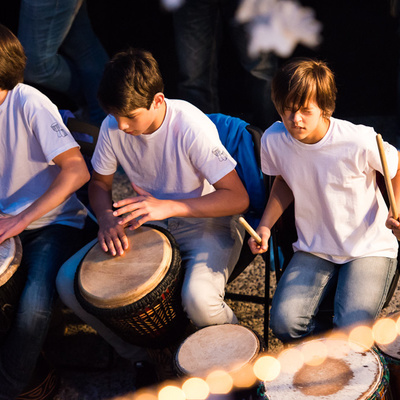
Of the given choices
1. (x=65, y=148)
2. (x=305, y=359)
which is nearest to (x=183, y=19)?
(x=65, y=148)

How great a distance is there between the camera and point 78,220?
8.20ft

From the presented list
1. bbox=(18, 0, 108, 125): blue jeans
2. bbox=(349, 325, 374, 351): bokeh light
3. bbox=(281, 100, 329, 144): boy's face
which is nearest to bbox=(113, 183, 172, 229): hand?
bbox=(281, 100, 329, 144): boy's face

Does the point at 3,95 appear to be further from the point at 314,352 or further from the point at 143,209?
the point at 314,352

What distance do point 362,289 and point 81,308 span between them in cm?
105

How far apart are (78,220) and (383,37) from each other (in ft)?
8.14

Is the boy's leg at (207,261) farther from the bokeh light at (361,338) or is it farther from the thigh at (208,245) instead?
the bokeh light at (361,338)

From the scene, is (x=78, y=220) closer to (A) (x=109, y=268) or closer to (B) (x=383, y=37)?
(A) (x=109, y=268)

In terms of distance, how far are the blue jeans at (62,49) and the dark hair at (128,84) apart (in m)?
1.31

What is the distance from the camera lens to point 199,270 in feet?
6.97

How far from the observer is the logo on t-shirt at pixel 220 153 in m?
2.15

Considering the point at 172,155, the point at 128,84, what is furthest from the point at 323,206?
the point at 128,84

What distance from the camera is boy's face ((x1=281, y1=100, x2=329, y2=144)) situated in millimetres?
1890

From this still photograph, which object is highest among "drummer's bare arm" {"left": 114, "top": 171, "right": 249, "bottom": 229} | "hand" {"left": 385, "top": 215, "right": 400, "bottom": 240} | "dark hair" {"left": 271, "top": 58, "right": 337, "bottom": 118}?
"dark hair" {"left": 271, "top": 58, "right": 337, "bottom": 118}

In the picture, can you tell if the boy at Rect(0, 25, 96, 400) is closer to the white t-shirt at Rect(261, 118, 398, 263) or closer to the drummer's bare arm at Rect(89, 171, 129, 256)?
the drummer's bare arm at Rect(89, 171, 129, 256)
